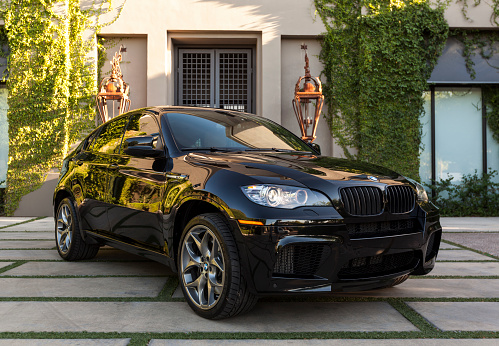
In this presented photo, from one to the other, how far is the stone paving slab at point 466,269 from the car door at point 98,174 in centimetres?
327

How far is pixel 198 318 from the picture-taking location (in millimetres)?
3223

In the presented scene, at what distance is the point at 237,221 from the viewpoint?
2.96 m

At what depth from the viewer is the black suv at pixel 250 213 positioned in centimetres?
289

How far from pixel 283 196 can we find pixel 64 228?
3.32m

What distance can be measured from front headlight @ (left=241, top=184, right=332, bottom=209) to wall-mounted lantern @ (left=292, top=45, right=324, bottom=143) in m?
7.05

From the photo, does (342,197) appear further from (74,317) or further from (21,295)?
(21,295)

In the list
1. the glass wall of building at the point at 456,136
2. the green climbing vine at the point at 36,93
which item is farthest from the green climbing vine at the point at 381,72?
the green climbing vine at the point at 36,93

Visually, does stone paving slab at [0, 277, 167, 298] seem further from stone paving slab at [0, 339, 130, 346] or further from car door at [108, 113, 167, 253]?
stone paving slab at [0, 339, 130, 346]

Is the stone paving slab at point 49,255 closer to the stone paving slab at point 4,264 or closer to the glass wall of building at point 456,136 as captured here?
the stone paving slab at point 4,264

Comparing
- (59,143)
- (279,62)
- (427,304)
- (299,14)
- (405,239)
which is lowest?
(427,304)

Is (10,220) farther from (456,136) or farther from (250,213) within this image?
(456,136)

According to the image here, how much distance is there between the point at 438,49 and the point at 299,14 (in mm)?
3204

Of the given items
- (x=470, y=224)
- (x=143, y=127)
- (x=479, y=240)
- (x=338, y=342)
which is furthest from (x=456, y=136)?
(x=338, y=342)

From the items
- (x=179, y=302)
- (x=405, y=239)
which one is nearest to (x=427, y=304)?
(x=405, y=239)
